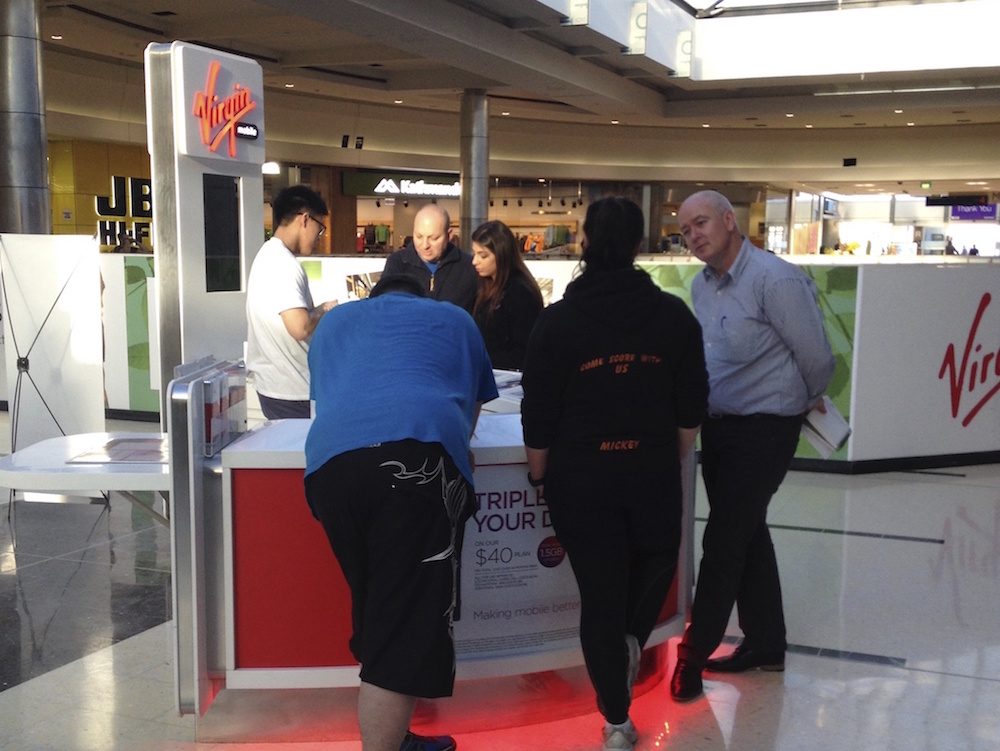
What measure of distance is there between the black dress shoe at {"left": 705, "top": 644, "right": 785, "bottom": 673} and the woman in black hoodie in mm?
825

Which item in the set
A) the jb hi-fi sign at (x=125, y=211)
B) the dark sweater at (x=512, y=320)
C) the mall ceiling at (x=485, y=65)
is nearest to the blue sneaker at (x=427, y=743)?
the dark sweater at (x=512, y=320)

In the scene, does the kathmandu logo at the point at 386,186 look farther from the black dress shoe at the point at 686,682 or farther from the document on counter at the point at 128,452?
the black dress shoe at the point at 686,682

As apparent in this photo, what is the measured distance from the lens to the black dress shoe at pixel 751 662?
10.7 feet

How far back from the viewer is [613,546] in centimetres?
250

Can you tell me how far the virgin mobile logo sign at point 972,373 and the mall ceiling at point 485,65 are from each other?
6155 millimetres

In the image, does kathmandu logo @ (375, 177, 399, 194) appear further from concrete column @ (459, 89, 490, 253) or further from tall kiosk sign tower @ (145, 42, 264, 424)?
tall kiosk sign tower @ (145, 42, 264, 424)

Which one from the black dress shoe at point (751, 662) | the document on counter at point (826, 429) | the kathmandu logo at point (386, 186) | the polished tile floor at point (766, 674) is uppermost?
the kathmandu logo at point (386, 186)

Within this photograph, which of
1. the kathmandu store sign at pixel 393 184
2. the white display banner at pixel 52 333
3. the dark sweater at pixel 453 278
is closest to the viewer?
the dark sweater at pixel 453 278

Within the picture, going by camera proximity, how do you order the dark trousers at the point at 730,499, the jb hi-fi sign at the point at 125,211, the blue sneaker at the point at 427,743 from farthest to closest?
the jb hi-fi sign at the point at 125,211 < the dark trousers at the point at 730,499 < the blue sneaker at the point at 427,743

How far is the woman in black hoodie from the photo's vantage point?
8.04ft

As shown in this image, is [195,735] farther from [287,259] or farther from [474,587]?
[287,259]

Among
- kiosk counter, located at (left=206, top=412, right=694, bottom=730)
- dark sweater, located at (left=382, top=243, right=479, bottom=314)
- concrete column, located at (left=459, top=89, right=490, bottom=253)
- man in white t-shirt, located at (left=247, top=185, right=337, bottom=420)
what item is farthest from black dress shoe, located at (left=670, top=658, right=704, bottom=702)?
concrete column, located at (left=459, top=89, right=490, bottom=253)

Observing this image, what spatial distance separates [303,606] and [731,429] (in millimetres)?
1305

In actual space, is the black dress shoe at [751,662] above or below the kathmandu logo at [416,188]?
below
